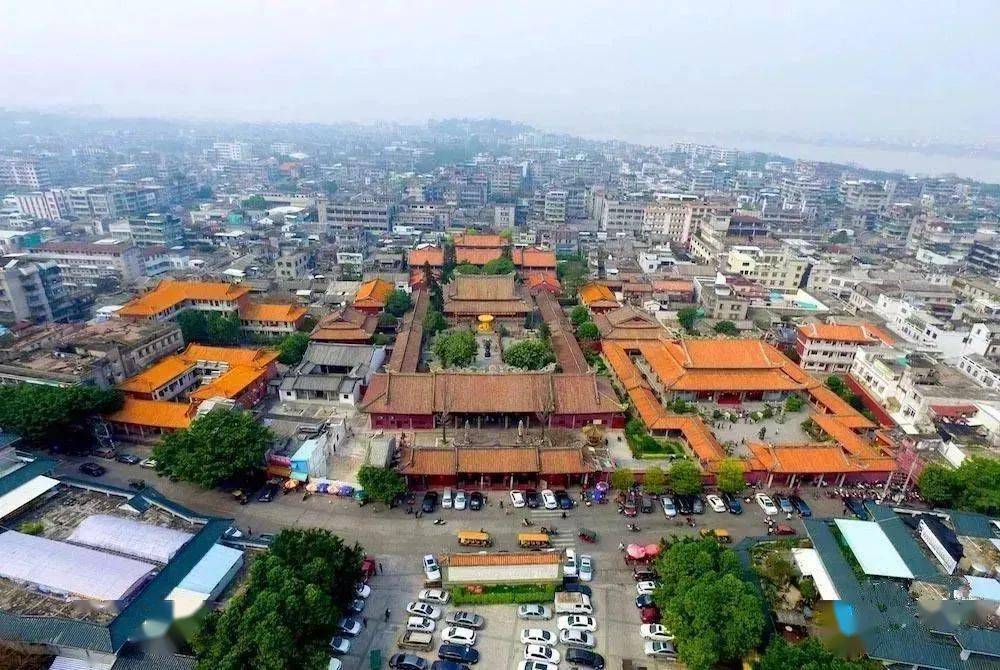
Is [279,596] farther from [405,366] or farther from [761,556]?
[405,366]

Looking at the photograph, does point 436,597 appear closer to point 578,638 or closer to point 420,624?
point 420,624

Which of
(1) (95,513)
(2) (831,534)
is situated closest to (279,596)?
(1) (95,513)

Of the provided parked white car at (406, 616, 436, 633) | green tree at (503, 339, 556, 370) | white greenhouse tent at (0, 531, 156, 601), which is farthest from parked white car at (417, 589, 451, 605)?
green tree at (503, 339, 556, 370)

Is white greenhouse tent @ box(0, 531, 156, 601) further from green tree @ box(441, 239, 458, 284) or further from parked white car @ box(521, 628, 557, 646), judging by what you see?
green tree @ box(441, 239, 458, 284)

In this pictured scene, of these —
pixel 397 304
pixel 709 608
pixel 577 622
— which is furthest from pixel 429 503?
pixel 397 304

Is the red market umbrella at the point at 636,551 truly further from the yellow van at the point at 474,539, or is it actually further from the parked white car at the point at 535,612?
the yellow van at the point at 474,539

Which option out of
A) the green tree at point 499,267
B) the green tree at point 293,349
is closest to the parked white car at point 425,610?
the green tree at point 293,349
